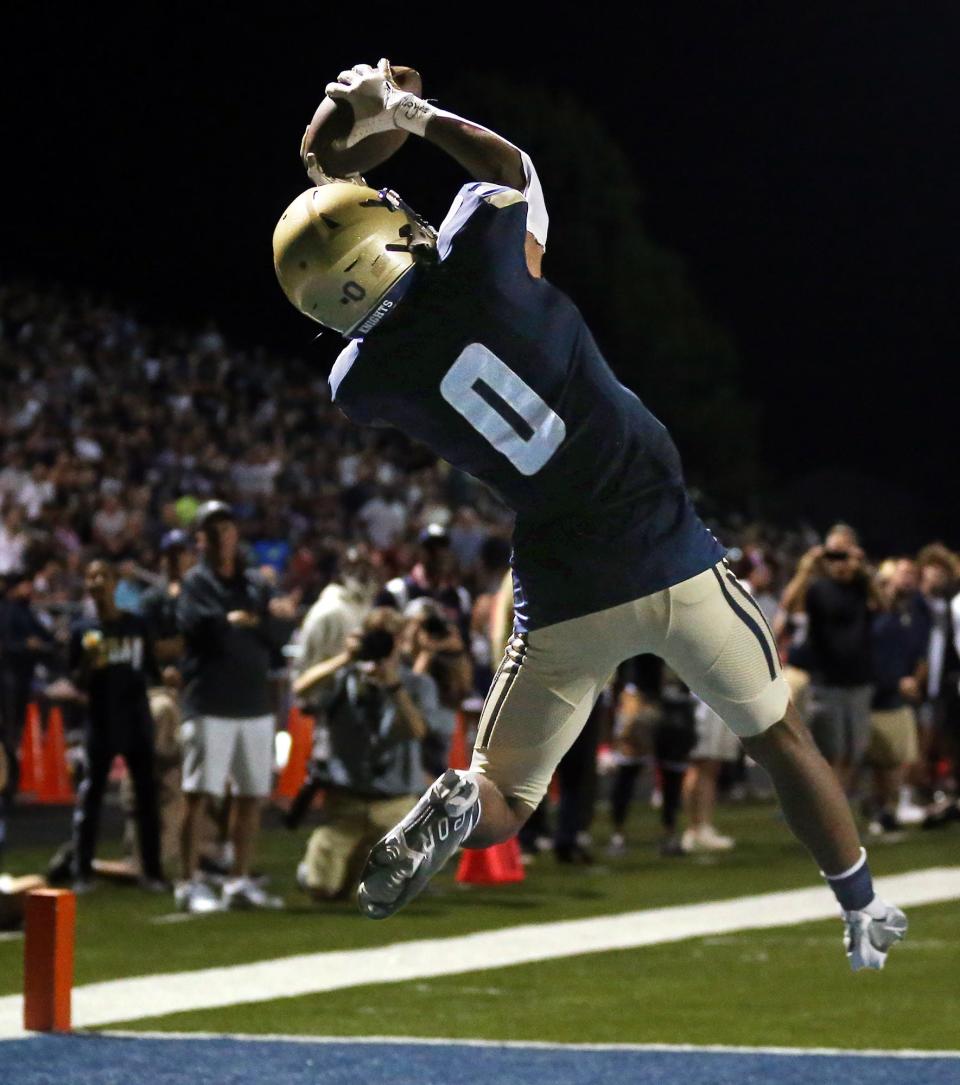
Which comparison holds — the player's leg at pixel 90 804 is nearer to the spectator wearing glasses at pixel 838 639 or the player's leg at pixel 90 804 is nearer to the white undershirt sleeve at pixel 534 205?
Answer: the spectator wearing glasses at pixel 838 639

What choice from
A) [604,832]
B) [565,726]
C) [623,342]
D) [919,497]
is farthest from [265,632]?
[919,497]

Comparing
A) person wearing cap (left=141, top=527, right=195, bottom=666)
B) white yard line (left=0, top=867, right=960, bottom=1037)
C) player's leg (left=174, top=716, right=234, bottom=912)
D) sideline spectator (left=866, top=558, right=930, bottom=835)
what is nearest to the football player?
white yard line (left=0, top=867, right=960, bottom=1037)

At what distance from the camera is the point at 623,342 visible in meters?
46.7

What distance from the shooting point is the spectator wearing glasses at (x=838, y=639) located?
45.0 ft

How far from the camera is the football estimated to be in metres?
5.18

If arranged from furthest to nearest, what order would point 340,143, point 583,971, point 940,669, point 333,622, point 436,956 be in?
point 940,669 → point 333,622 → point 436,956 → point 583,971 → point 340,143

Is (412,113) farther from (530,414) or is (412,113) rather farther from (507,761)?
(507,761)

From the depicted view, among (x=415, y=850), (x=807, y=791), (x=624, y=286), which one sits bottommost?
(x=415, y=850)

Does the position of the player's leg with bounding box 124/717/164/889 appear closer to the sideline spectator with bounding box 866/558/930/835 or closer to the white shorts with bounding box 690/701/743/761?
the white shorts with bounding box 690/701/743/761

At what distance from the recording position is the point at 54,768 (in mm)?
16094

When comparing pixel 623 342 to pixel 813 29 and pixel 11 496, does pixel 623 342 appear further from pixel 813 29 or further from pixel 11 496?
pixel 11 496

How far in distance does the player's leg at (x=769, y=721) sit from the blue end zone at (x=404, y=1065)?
128 centimetres

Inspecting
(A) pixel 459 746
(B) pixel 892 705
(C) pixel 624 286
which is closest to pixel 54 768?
(A) pixel 459 746

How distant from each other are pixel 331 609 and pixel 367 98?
6.55 meters
